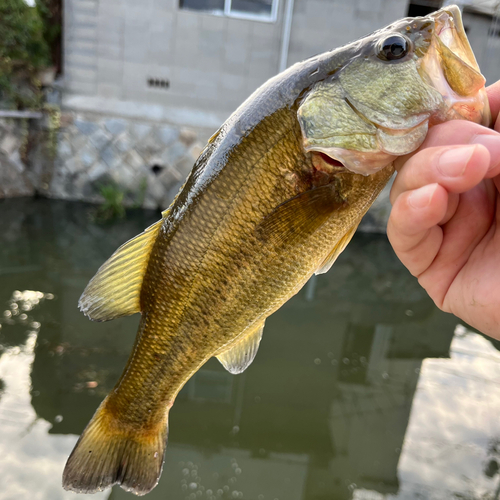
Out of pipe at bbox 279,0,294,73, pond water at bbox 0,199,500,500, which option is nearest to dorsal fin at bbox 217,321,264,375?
→ pond water at bbox 0,199,500,500

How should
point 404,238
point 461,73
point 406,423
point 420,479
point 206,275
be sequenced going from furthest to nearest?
1. point 406,423
2. point 420,479
3. point 206,275
4. point 404,238
5. point 461,73

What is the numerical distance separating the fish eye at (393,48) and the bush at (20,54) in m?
8.15

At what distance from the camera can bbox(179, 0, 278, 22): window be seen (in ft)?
25.6

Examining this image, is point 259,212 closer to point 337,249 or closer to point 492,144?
point 337,249

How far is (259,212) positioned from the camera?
1.33m

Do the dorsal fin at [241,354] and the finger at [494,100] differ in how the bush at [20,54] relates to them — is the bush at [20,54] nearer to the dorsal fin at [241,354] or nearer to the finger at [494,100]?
the dorsal fin at [241,354]

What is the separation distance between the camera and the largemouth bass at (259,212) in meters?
1.19

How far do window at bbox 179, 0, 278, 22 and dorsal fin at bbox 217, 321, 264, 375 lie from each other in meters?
7.71

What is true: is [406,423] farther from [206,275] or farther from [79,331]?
[79,331]

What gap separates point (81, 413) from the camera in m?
3.23

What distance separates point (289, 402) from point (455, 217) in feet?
8.68

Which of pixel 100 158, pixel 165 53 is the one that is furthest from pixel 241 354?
pixel 165 53

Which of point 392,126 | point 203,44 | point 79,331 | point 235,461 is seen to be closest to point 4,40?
point 203,44

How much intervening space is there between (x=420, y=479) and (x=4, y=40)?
347 inches
